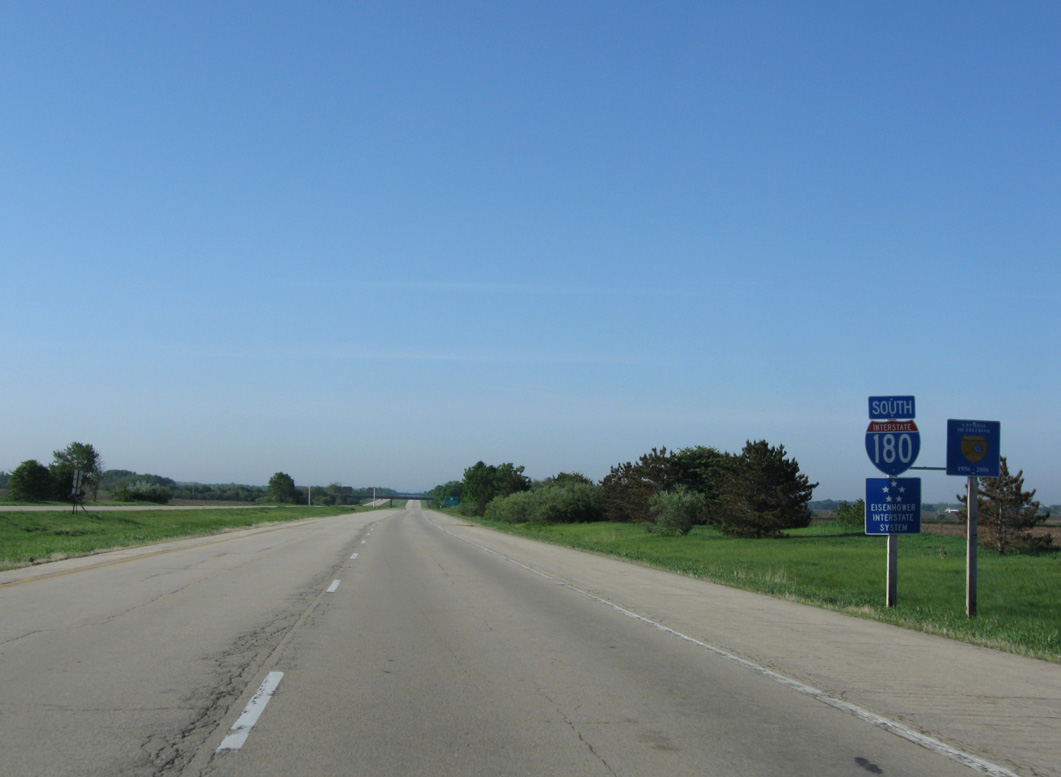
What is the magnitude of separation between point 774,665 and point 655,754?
4.11m

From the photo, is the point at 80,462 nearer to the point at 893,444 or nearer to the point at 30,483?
the point at 30,483

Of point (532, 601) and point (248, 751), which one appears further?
point (532, 601)

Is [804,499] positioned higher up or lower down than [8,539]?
higher up

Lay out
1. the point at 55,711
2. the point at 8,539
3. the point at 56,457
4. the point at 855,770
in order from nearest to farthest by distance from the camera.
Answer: the point at 855,770, the point at 55,711, the point at 8,539, the point at 56,457

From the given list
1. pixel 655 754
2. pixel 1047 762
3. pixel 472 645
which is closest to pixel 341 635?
pixel 472 645

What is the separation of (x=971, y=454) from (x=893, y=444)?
1385 mm

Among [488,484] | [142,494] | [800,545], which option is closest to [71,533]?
[800,545]

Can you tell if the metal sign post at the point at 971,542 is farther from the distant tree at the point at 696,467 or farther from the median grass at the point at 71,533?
the distant tree at the point at 696,467

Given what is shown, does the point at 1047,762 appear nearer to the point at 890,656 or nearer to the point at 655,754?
the point at 655,754

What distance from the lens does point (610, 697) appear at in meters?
7.81

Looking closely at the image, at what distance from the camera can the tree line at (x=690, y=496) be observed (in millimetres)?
55656

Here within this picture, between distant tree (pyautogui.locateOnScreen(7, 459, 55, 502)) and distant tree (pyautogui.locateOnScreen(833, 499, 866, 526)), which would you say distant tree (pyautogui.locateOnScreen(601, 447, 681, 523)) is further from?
distant tree (pyautogui.locateOnScreen(7, 459, 55, 502))

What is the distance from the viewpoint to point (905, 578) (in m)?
31.1

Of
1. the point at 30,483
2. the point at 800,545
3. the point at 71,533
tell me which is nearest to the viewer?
the point at 800,545
